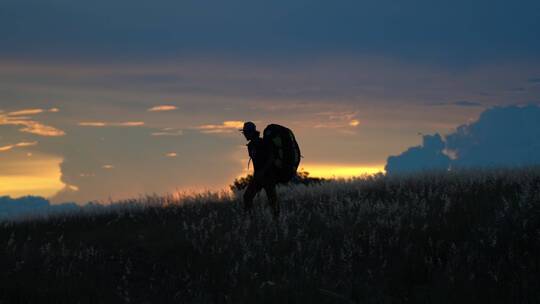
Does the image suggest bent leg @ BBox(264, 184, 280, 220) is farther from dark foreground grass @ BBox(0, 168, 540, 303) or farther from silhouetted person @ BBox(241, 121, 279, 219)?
dark foreground grass @ BBox(0, 168, 540, 303)

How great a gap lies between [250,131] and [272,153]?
0.58 metres

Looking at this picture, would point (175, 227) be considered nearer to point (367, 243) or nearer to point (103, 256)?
point (103, 256)

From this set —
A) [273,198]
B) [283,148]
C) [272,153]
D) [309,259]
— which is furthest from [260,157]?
[309,259]

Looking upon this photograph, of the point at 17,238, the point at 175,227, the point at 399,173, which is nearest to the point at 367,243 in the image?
the point at 175,227

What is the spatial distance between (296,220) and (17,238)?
226 inches

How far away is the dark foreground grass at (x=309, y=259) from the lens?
8.33 m

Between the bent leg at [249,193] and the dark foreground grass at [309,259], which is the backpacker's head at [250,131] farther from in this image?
the dark foreground grass at [309,259]

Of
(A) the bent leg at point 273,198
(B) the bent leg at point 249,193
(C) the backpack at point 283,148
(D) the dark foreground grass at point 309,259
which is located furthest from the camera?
(B) the bent leg at point 249,193

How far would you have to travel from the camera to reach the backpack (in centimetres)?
1173

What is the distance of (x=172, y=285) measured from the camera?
364 inches

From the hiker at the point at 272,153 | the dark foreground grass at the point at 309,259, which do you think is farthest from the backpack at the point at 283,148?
the dark foreground grass at the point at 309,259

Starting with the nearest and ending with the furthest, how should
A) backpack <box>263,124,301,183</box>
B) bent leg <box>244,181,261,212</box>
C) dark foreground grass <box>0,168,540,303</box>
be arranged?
dark foreground grass <box>0,168,540,303</box>
backpack <box>263,124,301,183</box>
bent leg <box>244,181,261,212</box>

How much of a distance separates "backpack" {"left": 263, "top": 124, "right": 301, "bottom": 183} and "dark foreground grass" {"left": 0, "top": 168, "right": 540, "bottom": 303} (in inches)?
33.1

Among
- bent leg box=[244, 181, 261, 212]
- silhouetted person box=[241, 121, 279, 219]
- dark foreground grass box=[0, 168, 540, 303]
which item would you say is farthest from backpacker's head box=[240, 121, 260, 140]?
dark foreground grass box=[0, 168, 540, 303]
